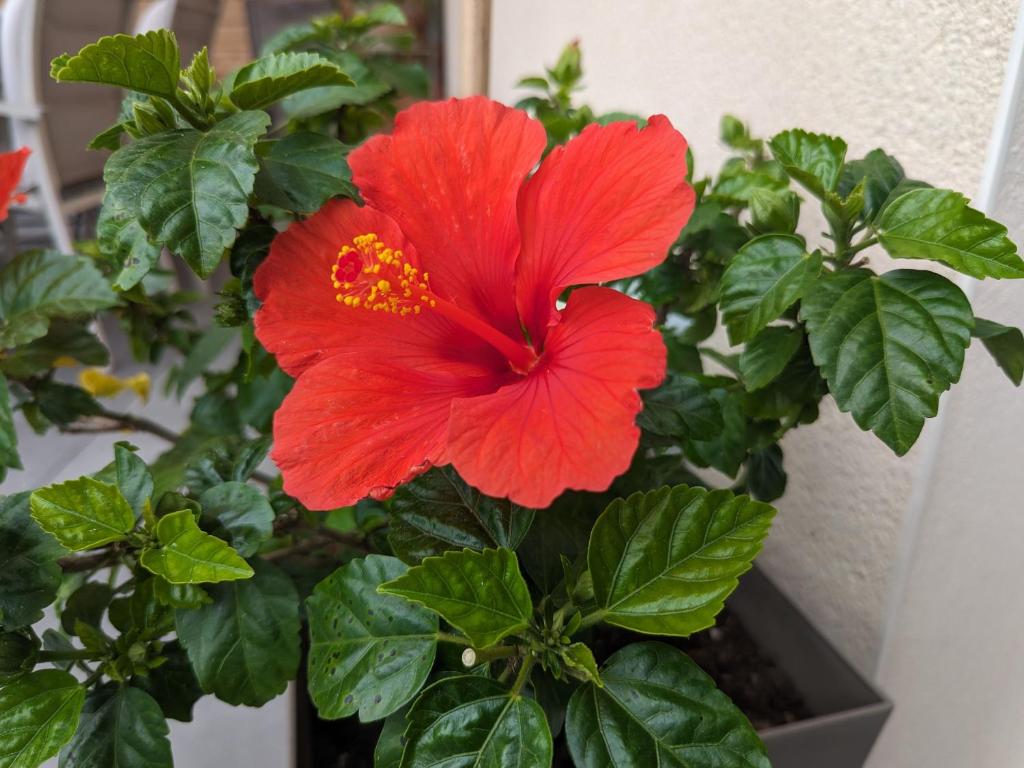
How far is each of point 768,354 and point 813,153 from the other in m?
0.15

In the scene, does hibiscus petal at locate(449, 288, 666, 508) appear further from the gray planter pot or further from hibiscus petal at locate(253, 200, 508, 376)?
the gray planter pot

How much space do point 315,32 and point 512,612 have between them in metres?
0.68

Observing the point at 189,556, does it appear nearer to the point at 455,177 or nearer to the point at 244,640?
the point at 244,640

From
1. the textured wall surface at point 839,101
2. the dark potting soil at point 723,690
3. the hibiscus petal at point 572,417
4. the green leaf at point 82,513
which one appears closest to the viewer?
Result: the hibiscus petal at point 572,417

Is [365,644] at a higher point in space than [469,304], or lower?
lower

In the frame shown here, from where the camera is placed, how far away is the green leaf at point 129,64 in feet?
1.42

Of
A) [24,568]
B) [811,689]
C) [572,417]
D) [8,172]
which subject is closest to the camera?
[572,417]

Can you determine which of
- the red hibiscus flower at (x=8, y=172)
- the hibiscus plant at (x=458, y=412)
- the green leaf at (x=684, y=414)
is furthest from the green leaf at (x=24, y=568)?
the green leaf at (x=684, y=414)

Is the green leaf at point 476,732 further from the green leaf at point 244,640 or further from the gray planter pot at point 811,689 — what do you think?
the gray planter pot at point 811,689

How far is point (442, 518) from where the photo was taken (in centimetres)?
51

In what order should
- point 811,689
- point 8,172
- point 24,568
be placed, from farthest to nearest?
point 811,689
point 8,172
point 24,568

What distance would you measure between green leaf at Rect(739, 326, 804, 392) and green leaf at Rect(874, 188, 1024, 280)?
0.27 ft

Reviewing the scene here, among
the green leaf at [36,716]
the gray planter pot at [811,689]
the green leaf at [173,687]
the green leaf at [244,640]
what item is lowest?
the gray planter pot at [811,689]

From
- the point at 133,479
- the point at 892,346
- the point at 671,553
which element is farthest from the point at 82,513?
the point at 892,346
